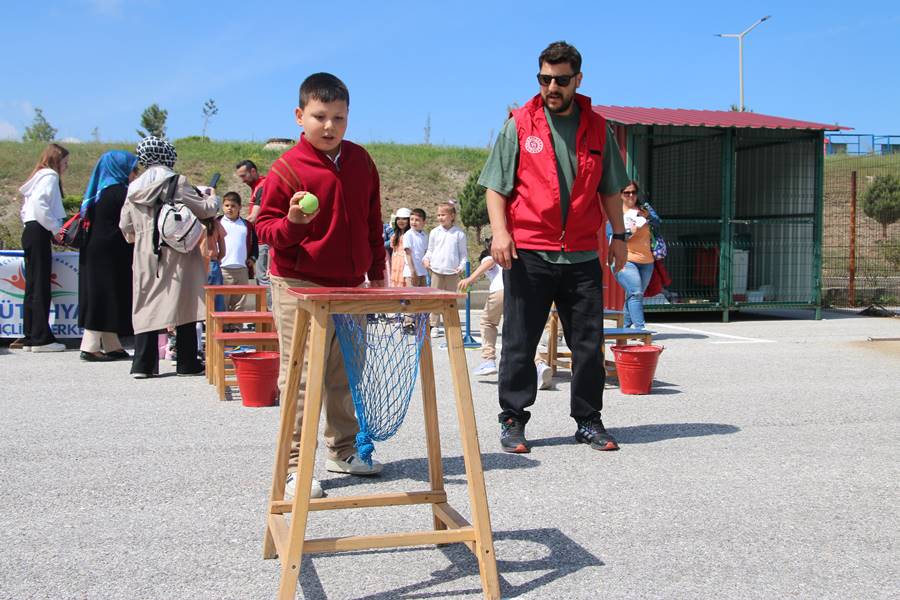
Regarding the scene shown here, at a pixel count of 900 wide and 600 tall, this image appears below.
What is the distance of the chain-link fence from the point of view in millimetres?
16266

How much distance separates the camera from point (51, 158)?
372 inches

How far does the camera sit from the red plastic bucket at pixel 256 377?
6.52 m

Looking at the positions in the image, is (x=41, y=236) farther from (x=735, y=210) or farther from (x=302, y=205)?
(x=735, y=210)

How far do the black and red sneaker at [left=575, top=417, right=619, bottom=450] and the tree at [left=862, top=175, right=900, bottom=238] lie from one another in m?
25.0

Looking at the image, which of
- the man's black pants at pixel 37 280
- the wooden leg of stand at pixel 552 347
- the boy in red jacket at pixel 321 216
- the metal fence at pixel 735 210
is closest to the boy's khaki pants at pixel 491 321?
the wooden leg of stand at pixel 552 347

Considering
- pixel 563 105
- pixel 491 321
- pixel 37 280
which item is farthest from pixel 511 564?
pixel 37 280

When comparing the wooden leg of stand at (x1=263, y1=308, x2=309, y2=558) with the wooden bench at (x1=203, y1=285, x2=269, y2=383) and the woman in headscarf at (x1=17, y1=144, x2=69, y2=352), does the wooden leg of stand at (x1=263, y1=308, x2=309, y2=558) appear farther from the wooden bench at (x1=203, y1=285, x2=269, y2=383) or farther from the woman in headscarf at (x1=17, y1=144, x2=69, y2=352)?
the woman in headscarf at (x1=17, y1=144, x2=69, y2=352)

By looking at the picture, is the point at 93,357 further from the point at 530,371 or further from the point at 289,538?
the point at 289,538

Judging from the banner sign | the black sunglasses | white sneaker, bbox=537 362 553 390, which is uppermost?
the black sunglasses

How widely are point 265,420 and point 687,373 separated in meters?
4.00

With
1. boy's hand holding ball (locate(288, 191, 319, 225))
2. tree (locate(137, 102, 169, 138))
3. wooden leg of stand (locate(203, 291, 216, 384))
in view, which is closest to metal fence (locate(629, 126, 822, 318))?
wooden leg of stand (locate(203, 291, 216, 384))

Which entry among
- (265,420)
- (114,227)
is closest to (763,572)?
(265,420)

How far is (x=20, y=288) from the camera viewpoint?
10.3 metres

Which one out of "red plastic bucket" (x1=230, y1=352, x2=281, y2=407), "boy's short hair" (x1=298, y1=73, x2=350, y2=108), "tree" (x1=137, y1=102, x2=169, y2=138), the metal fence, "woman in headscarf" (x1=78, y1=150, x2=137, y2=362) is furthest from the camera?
"tree" (x1=137, y1=102, x2=169, y2=138)
